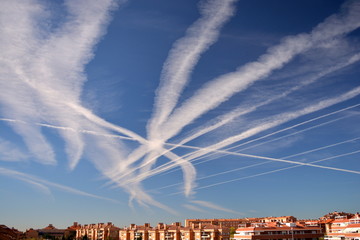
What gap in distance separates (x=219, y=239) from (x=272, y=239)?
51.0 meters

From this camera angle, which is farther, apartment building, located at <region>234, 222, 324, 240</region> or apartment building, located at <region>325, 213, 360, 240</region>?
apartment building, located at <region>234, 222, 324, 240</region>

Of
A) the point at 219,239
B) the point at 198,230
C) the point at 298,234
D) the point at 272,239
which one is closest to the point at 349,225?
the point at 298,234

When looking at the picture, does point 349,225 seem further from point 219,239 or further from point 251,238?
point 219,239

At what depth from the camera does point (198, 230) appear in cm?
17638

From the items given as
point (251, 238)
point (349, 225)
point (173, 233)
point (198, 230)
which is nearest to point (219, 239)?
point (198, 230)

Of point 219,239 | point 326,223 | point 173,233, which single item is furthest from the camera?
point 173,233

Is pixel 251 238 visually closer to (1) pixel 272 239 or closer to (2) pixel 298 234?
(1) pixel 272 239

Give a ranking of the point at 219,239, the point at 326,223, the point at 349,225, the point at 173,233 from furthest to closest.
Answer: the point at 173,233, the point at 326,223, the point at 219,239, the point at 349,225

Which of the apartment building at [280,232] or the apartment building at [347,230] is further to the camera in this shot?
the apartment building at [280,232]

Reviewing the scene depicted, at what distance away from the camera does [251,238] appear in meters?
121

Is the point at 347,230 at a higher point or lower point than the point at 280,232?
higher

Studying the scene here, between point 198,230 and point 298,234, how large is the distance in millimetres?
Answer: 63259

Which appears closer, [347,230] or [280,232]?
[347,230]

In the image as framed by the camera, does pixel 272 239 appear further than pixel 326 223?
No
